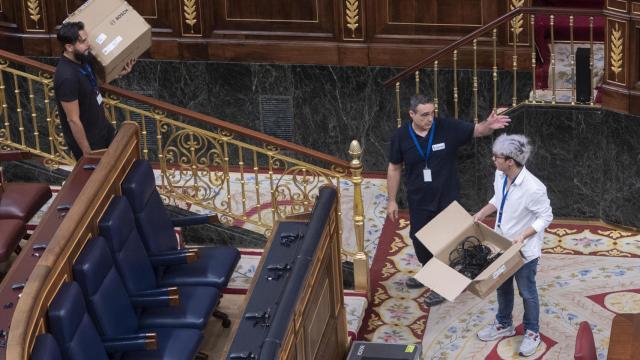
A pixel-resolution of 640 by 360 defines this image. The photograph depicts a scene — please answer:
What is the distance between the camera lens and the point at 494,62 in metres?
9.80

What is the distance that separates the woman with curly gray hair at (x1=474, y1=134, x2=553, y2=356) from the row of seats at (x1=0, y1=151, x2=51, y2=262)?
2618mm

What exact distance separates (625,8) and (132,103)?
13.2 feet

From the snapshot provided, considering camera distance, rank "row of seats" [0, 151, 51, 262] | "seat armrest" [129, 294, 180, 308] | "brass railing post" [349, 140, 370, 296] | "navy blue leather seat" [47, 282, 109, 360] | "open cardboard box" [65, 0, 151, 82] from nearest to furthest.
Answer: "navy blue leather seat" [47, 282, 109, 360], "seat armrest" [129, 294, 180, 308], "row of seats" [0, 151, 51, 262], "brass railing post" [349, 140, 370, 296], "open cardboard box" [65, 0, 151, 82]

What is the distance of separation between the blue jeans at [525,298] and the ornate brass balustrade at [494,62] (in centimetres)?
189

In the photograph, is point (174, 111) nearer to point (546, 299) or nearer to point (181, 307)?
point (181, 307)

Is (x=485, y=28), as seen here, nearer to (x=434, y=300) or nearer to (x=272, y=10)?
(x=272, y=10)

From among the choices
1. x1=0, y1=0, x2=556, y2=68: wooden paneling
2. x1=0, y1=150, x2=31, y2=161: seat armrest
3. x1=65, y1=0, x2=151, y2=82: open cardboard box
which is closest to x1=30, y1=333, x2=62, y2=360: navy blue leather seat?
x1=0, y1=150, x2=31, y2=161: seat armrest

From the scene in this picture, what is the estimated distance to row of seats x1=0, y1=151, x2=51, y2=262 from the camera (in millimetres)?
7891

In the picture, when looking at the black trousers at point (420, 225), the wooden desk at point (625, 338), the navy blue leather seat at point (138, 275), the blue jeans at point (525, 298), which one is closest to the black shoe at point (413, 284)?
the black trousers at point (420, 225)

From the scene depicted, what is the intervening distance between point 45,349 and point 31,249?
95 centimetres

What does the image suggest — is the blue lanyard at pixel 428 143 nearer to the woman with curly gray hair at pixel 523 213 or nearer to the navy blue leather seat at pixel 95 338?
the woman with curly gray hair at pixel 523 213

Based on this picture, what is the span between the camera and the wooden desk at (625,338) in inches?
270

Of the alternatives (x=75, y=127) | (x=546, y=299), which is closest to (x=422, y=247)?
(x=546, y=299)

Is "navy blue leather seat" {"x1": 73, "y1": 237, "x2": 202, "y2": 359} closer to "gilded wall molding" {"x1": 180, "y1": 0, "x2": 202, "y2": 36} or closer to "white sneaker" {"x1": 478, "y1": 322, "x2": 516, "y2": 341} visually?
"white sneaker" {"x1": 478, "y1": 322, "x2": 516, "y2": 341}
